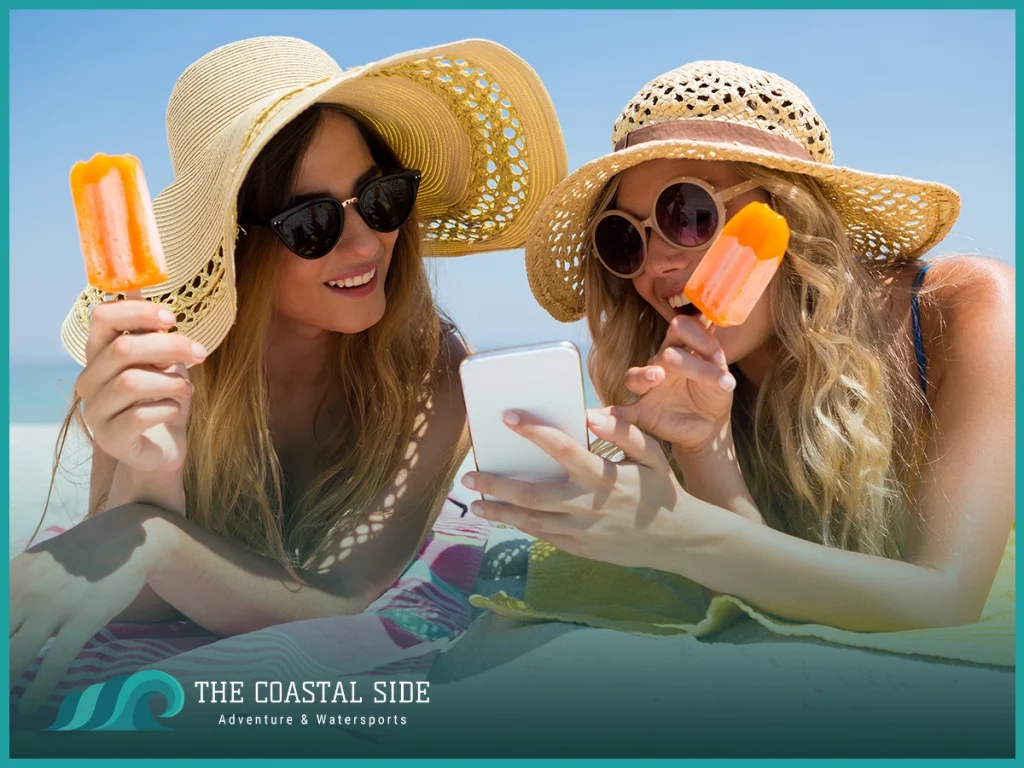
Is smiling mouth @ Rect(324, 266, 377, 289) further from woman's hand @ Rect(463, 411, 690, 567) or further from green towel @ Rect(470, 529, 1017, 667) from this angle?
green towel @ Rect(470, 529, 1017, 667)

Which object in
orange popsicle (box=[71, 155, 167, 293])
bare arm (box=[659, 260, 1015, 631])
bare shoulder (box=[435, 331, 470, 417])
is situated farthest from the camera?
bare shoulder (box=[435, 331, 470, 417])

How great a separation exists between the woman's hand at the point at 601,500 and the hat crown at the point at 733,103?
0.96 meters

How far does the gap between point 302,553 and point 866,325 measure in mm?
1887

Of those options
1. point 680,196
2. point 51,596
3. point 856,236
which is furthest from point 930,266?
point 51,596

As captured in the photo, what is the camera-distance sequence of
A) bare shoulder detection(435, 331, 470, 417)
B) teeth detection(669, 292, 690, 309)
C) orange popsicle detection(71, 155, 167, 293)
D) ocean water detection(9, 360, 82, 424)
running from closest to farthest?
orange popsicle detection(71, 155, 167, 293)
teeth detection(669, 292, 690, 309)
bare shoulder detection(435, 331, 470, 417)
ocean water detection(9, 360, 82, 424)

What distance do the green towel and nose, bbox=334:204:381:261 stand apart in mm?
1067

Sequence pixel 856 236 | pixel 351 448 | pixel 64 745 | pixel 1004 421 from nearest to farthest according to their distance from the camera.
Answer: pixel 64 745
pixel 1004 421
pixel 856 236
pixel 351 448

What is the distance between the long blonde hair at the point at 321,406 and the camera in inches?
115

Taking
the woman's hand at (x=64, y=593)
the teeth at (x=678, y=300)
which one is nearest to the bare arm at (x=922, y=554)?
the teeth at (x=678, y=300)

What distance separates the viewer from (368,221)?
2.98 m

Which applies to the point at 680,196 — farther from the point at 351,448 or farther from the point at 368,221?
the point at 351,448

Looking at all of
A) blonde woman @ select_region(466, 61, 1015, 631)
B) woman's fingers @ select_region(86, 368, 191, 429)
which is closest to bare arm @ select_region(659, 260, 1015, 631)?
blonde woman @ select_region(466, 61, 1015, 631)

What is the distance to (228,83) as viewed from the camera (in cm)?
287

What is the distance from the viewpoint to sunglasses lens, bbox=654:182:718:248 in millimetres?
2703
